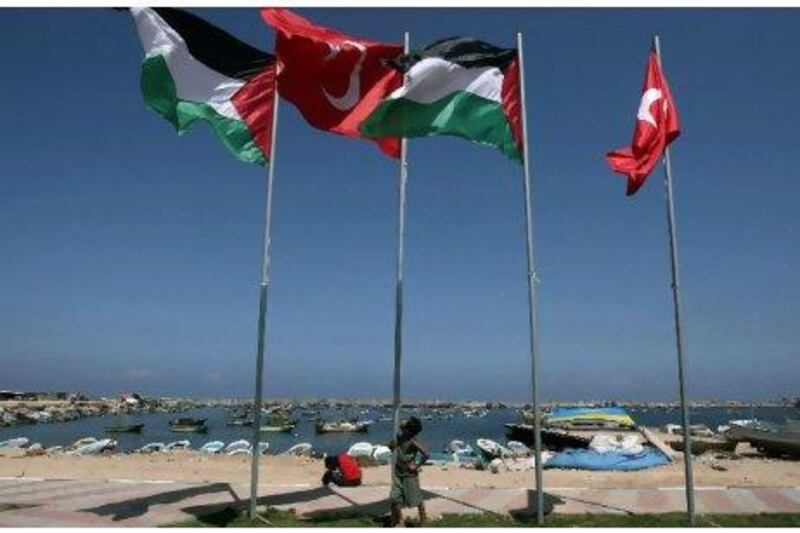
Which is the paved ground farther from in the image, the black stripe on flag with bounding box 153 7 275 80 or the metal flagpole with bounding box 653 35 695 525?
the black stripe on flag with bounding box 153 7 275 80

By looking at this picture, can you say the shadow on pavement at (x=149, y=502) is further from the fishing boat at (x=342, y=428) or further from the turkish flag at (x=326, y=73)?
the fishing boat at (x=342, y=428)

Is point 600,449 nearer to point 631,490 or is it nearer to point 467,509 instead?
point 631,490

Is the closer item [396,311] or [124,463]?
[396,311]

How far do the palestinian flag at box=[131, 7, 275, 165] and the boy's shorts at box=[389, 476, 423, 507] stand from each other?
6.73m

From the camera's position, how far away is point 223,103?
14.1 meters

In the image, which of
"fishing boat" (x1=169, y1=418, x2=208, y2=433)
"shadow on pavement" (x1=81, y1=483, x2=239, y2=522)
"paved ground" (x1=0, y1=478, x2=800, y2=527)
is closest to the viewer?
"paved ground" (x1=0, y1=478, x2=800, y2=527)

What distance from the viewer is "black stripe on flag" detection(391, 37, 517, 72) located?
14.2 metres

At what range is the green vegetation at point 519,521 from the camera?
12086 millimetres

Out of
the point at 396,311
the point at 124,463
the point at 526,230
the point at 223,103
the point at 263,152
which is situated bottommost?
the point at 124,463

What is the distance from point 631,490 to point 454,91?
9.81 m

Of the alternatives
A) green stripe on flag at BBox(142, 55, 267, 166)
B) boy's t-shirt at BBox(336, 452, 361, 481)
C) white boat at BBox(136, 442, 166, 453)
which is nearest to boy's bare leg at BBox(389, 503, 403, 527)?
boy's t-shirt at BBox(336, 452, 361, 481)

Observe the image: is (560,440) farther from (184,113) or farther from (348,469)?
(184,113)

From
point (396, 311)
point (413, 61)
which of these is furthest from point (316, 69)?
point (396, 311)

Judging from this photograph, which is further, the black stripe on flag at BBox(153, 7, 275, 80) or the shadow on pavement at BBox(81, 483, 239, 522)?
the black stripe on flag at BBox(153, 7, 275, 80)
